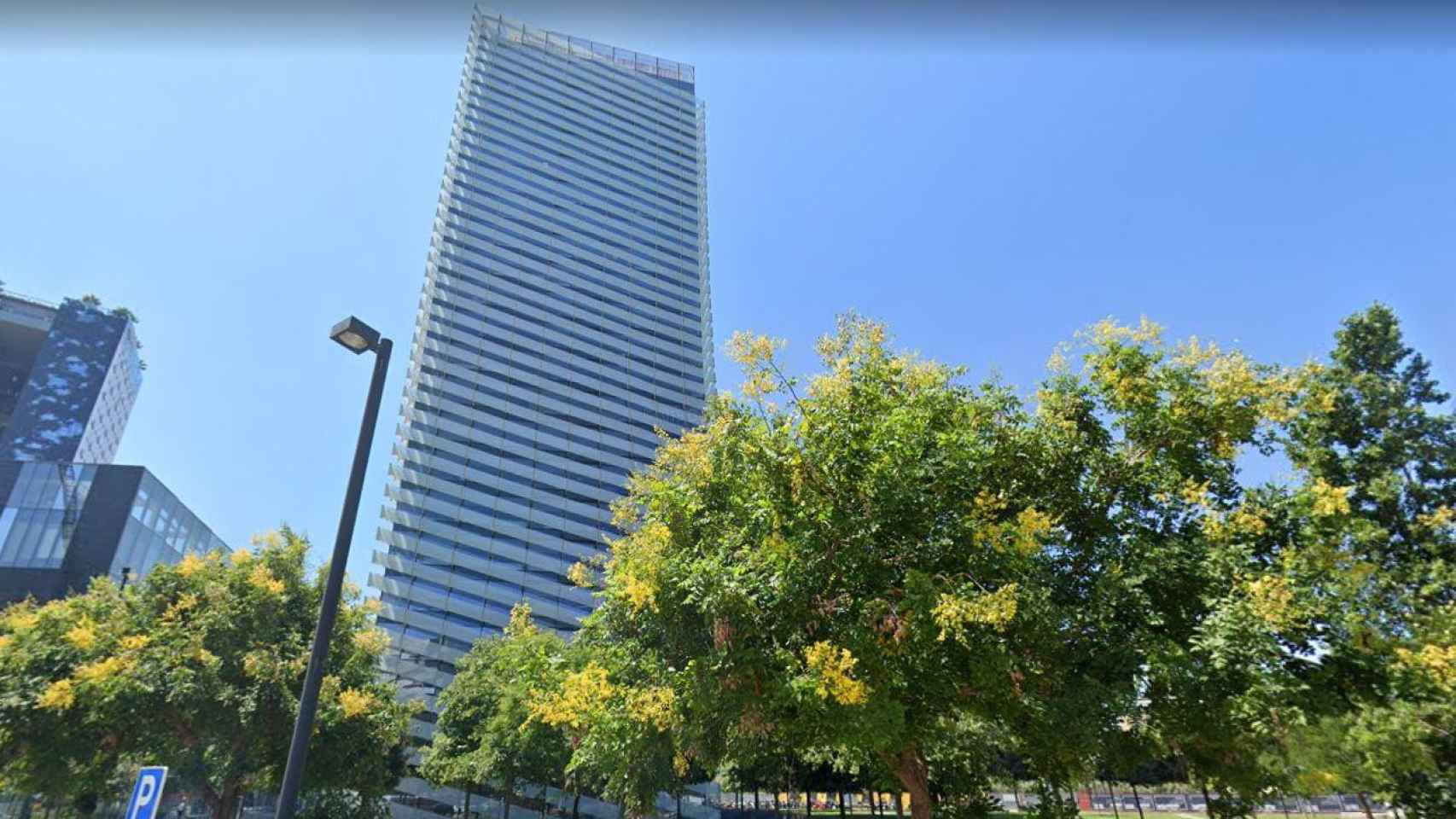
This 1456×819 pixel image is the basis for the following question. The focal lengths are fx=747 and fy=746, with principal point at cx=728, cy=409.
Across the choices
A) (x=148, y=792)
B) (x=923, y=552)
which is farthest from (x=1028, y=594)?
(x=148, y=792)

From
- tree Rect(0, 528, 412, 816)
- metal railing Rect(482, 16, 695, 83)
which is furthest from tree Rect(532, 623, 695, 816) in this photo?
metal railing Rect(482, 16, 695, 83)

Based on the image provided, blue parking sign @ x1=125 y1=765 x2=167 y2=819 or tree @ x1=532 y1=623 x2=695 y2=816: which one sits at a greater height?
tree @ x1=532 y1=623 x2=695 y2=816

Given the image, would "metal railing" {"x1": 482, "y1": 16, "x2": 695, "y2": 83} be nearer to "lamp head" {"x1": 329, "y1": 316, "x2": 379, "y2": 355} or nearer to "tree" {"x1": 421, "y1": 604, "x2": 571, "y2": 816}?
"tree" {"x1": 421, "y1": 604, "x2": 571, "y2": 816}

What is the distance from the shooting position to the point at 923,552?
1102cm

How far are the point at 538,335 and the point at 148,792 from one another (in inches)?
2764

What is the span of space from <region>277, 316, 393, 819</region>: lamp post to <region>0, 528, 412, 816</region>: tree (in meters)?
14.4

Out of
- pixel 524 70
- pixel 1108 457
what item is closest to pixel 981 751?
pixel 1108 457

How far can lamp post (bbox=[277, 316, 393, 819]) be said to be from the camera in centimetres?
600

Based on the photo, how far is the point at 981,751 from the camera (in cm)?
2569

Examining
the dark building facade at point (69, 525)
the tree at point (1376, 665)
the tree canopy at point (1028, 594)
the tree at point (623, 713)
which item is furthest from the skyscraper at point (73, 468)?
the tree at point (1376, 665)

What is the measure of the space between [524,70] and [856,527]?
93.0 m

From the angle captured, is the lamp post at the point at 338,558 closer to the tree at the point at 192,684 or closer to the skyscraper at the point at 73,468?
the tree at the point at 192,684

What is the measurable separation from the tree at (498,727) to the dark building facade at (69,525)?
20158mm

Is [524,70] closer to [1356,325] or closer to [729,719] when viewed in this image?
[1356,325]
